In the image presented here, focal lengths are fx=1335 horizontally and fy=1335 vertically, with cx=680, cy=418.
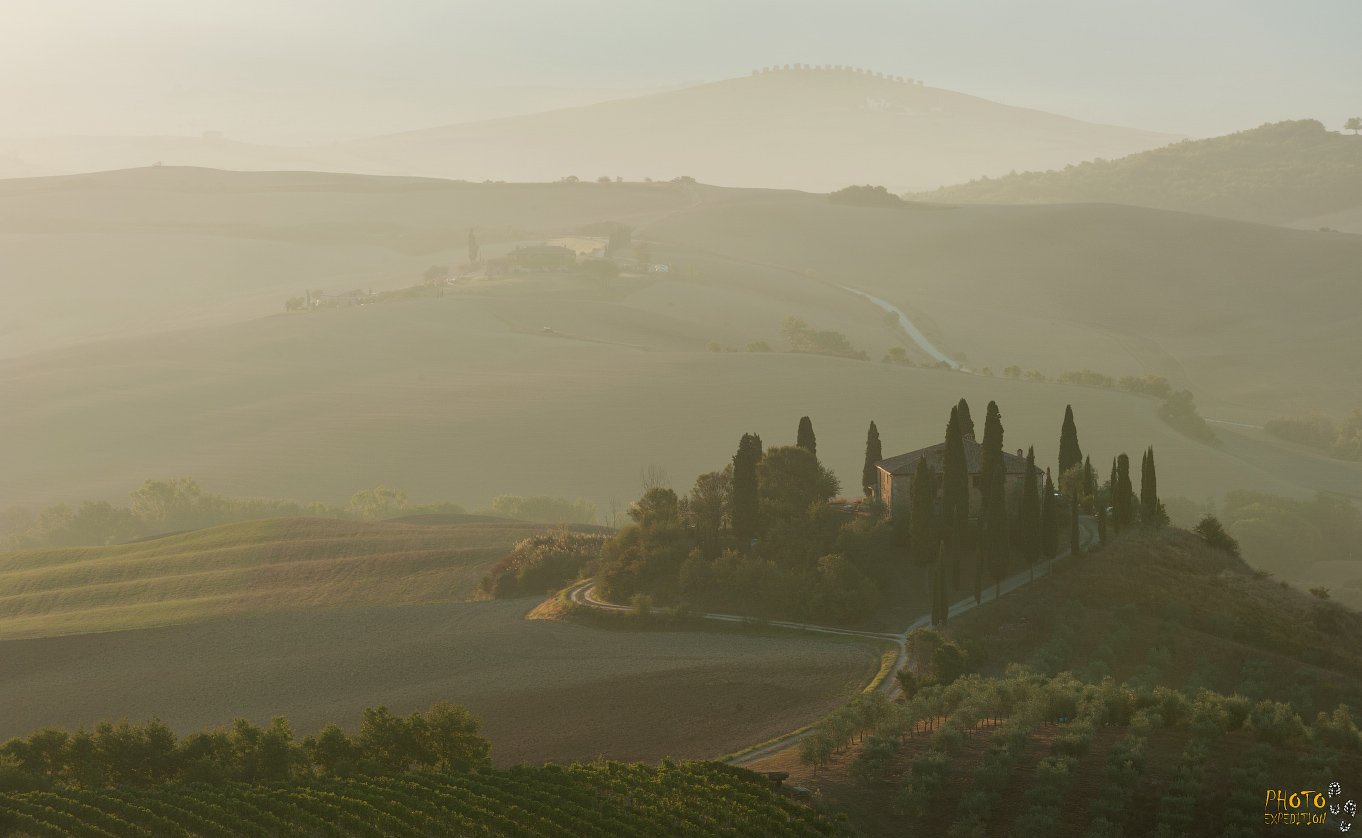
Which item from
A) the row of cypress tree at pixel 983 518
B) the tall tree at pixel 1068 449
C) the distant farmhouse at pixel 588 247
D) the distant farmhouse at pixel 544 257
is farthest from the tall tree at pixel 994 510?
the distant farmhouse at pixel 588 247

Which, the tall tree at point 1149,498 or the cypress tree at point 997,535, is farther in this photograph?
the tall tree at point 1149,498

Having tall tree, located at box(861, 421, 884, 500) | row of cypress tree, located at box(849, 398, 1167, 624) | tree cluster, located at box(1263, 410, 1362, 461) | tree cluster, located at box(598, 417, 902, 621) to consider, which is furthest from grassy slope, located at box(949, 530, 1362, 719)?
tree cluster, located at box(1263, 410, 1362, 461)

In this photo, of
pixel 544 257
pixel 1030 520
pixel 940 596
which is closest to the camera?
pixel 940 596

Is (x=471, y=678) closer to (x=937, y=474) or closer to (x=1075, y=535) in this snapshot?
(x=937, y=474)

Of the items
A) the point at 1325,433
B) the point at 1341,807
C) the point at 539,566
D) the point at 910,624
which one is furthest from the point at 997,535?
the point at 1325,433

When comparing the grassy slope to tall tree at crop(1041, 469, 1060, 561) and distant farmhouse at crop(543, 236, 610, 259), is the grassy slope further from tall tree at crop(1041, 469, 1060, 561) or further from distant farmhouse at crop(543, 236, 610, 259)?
distant farmhouse at crop(543, 236, 610, 259)

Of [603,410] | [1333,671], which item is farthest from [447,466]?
[1333,671]

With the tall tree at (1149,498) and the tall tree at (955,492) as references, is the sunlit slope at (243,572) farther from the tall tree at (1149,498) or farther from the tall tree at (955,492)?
the tall tree at (1149,498)
